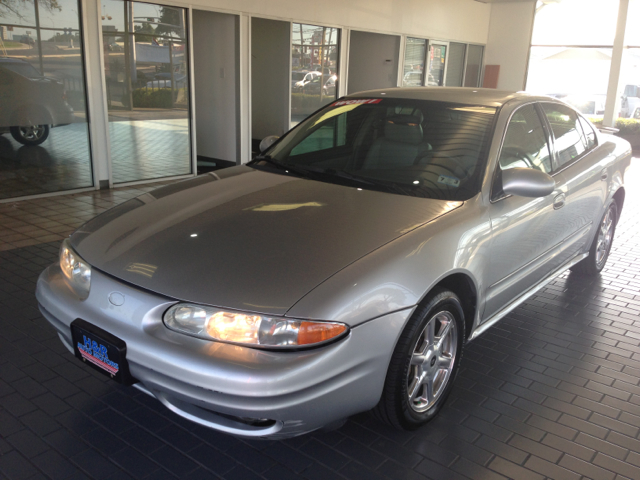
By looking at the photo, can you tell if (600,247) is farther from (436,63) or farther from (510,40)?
(510,40)

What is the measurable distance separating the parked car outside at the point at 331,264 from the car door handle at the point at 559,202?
0.12ft

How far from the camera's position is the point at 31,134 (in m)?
6.54

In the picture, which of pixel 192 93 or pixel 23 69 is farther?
pixel 192 93

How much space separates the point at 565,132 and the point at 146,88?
5.62m

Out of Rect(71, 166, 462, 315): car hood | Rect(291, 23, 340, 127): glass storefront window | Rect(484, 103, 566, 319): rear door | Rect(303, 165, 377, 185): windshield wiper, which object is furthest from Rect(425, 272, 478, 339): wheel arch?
Rect(291, 23, 340, 127): glass storefront window

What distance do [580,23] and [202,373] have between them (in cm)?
1607

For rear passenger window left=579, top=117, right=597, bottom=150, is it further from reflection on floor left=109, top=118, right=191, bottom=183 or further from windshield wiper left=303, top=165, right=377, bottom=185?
reflection on floor left=109, top=118, right=191, bottom=183

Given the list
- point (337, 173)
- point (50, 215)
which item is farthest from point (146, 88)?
point (337, 173)

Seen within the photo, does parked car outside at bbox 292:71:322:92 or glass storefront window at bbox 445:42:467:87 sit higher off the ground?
glass storefront window at bbox 445:42:467:87

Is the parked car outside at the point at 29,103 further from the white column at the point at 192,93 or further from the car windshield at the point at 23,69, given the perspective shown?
the white column at the point at 192,93

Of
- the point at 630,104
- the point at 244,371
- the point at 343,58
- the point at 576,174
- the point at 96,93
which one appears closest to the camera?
the point at 244,371

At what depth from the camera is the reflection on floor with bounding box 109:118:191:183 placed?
7.45m

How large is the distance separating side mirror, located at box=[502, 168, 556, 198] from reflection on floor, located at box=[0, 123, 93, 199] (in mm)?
5846

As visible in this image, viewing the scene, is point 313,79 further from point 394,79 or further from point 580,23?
point 580,23
